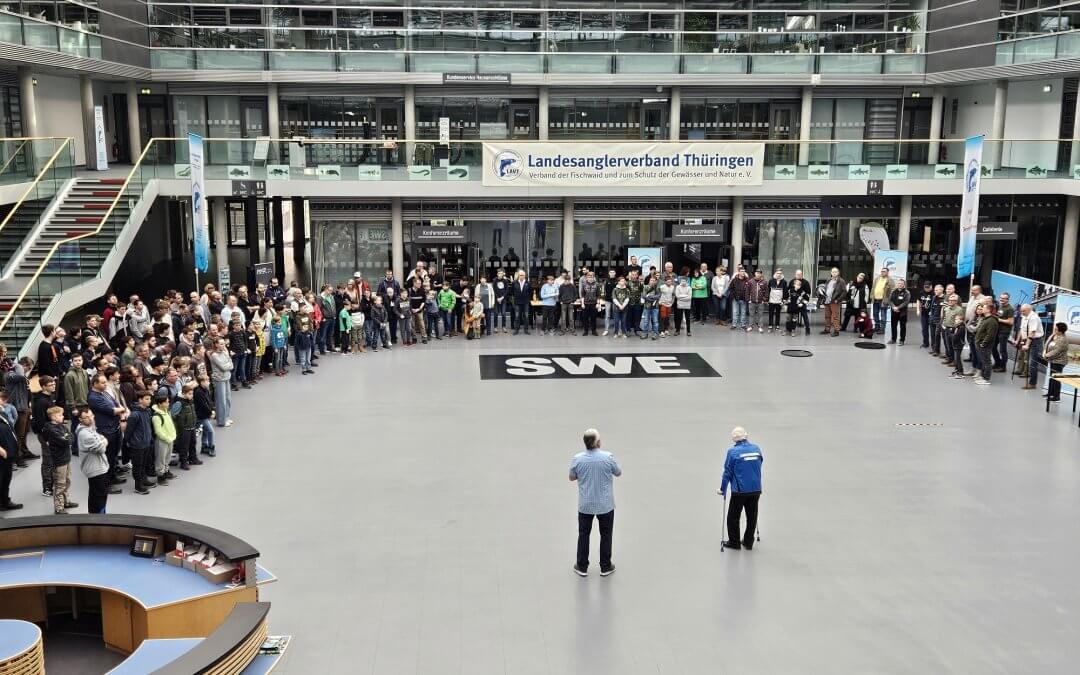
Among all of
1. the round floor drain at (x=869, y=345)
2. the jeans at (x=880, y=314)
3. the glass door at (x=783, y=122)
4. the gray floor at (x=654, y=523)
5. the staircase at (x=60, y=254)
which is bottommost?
the gray floor at (x=654, y=523)

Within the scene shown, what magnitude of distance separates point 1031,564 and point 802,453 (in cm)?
400

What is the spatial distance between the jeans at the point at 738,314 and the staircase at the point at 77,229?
45.1ft

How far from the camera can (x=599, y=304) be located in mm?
22609

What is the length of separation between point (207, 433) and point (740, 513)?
7501 millimetres

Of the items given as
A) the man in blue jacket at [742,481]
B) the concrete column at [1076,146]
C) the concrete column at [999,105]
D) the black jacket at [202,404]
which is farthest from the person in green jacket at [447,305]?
the concrete column at [999,105]

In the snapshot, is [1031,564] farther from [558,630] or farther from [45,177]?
[45,177]

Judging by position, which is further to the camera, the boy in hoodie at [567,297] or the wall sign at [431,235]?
the wall sign at [431,235]

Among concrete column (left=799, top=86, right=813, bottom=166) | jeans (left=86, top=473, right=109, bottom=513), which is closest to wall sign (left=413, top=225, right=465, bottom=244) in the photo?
concrete column (left=799, top=86, right=813, bottom=166)

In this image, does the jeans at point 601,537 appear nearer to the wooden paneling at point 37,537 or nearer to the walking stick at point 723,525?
the walking stick at point 723,525

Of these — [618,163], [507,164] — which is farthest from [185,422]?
[618,163]

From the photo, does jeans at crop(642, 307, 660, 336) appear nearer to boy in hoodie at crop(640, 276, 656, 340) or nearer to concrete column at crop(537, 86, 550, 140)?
boy in hoodie at crop(640, 276, 656, 340)

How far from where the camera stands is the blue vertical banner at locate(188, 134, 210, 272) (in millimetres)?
19766

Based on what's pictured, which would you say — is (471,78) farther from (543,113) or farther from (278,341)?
(278,341)

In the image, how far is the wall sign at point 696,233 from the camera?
990 inches
